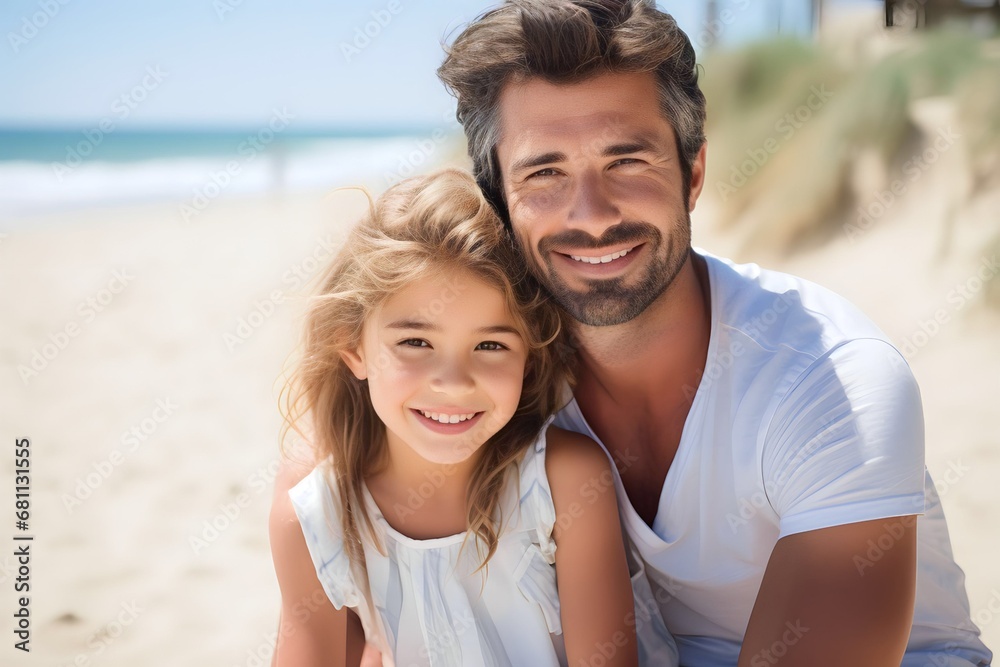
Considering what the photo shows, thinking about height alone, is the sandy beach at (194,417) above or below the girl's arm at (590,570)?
below

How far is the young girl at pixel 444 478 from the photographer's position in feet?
7.18

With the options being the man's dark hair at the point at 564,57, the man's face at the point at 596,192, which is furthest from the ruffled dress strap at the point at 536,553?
the man's dark hair at the point at 564,57

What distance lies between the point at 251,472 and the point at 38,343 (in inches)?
129

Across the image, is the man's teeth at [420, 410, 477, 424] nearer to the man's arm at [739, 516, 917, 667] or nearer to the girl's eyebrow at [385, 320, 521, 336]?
the girl's eyebrow at [385, 320, 521, 336]

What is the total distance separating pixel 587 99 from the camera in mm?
2283

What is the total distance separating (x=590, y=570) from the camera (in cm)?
222

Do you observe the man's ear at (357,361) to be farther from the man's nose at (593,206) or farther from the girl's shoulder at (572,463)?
the man's nose at (593,206)

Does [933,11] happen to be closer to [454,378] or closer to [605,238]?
[605,238]

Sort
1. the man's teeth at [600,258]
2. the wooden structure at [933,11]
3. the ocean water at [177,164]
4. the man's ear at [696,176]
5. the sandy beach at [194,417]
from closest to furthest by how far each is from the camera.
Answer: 1. the man's teeth at [600,258]
2. the man's ear at [696,176]
3. the sandy beach at [194,417]
4. the wooden structure at [933,11]
5. the ocean water at [177,164]

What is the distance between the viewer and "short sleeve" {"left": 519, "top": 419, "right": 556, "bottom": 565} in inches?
88.6

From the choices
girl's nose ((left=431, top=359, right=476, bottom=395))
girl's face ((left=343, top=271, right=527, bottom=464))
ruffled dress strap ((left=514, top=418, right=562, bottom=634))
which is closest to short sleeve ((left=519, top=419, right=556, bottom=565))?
ruffled dress strap ((left=514, top=418, right=562, bottom=634))

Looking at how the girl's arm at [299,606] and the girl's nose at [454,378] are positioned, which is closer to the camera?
the girl's nose at [454,378]

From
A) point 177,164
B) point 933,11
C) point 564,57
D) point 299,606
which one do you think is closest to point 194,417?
point 299,606

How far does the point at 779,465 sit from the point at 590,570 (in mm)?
529
